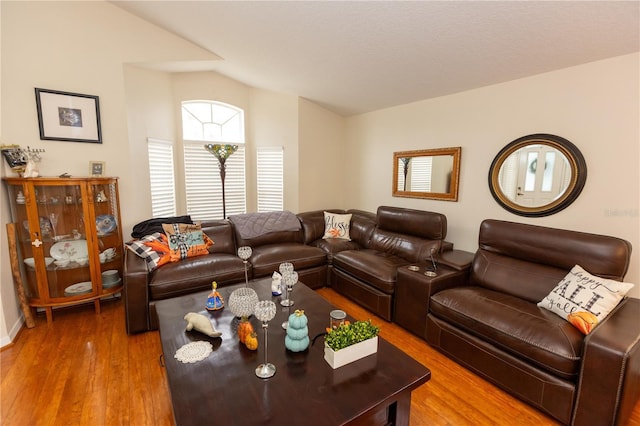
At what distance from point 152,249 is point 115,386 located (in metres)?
1.26

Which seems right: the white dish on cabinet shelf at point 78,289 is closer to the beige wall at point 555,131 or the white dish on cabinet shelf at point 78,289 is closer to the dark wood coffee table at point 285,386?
the dark wood coffee table at point 285,386

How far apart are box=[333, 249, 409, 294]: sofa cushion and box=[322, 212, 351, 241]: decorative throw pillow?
56 cm

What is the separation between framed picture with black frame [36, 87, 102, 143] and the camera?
8.98 feet

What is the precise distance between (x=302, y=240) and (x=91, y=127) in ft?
8.86

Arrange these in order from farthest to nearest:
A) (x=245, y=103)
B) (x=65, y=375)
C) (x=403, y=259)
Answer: (x=245, y=103) < (x=403, y=259) < (x=65, y=375)

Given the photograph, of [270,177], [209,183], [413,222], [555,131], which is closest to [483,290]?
[413,222]

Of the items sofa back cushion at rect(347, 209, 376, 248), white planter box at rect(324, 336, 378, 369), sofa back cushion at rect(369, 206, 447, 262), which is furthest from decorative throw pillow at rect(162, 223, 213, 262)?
white planter box at rect(324, 336, 378, 369)

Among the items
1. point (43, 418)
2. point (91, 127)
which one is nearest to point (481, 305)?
point (43, 418)

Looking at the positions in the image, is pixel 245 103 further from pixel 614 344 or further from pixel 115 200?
pixel 614 344

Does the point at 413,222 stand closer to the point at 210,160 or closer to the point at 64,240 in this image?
the point at 210,160

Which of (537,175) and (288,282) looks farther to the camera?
(537,175)

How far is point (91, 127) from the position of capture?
2977 millimetres

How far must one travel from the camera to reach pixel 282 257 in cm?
337

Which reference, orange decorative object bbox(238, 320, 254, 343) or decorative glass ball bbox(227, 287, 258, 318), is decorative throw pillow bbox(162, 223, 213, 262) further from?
orange decorative object bbox(238, 320, 254, 343)
